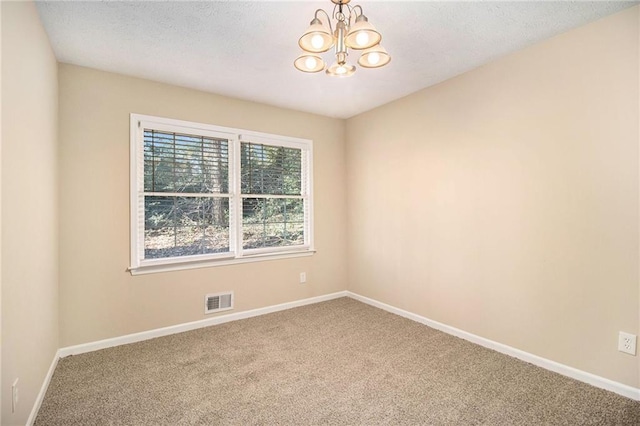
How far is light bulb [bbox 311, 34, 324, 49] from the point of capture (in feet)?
5.69

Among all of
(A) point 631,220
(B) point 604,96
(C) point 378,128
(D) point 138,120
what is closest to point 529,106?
(B) point 604,96

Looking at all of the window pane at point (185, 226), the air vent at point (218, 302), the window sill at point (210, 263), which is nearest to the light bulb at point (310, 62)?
the window pane at point (185, 226)

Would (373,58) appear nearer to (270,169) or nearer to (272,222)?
(270,169)

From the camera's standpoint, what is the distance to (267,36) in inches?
90.6

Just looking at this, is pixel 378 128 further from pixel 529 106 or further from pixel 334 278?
pixel 334 278

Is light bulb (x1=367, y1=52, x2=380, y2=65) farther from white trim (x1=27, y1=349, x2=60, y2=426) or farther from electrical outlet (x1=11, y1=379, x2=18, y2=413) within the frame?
white trim (x1=27, y1=349, x2=60, y2=426)

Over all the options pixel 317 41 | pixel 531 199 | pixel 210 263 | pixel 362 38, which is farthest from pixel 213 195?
pixel 531 199

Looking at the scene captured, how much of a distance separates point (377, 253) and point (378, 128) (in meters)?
1.55

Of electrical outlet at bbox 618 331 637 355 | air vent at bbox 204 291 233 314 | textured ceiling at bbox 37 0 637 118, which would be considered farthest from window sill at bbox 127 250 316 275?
electrical outlet at bbox 618 331 637 355

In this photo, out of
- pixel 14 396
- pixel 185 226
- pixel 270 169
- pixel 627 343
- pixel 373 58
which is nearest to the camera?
pixel 14 396

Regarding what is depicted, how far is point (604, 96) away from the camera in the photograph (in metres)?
2.13

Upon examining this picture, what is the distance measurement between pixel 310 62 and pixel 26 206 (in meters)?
1.83

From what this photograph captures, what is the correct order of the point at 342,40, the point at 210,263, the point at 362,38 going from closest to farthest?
1. the point at 362,38
2. the point at 342,40
3. the point at 210,263

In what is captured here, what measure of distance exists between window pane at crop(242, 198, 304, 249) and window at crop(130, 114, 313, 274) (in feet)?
0.04
